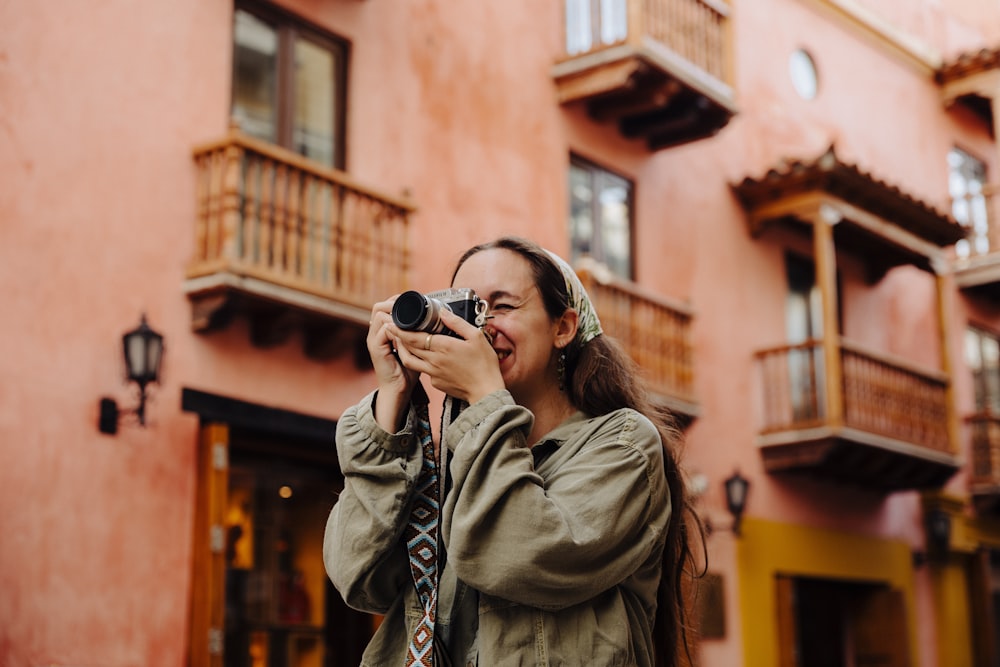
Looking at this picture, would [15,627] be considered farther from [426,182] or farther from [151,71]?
[426,182]

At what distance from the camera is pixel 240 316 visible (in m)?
9.24

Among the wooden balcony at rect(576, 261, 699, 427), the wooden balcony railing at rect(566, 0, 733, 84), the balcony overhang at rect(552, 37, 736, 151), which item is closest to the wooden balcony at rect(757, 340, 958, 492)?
the wooden balcony at rect(576, 261, 699, 427)

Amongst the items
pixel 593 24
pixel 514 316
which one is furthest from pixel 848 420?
pixel 514 316

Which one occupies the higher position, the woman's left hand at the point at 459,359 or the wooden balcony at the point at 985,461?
the wooden balcony at the point at 985,461

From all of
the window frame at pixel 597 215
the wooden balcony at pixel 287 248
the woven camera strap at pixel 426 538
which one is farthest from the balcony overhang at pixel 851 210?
the woven camera strap at pixel 426 538

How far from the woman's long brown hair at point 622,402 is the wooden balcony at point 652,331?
9.04 m

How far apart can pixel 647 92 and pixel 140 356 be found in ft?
20.2

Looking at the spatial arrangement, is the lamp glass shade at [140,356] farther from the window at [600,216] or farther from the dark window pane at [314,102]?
the window at [600,216]

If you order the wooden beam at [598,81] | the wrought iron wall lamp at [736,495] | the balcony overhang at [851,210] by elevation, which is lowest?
the wrought iron wall lamp at [736,495]

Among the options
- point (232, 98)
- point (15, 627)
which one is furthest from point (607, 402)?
point (232, 98)

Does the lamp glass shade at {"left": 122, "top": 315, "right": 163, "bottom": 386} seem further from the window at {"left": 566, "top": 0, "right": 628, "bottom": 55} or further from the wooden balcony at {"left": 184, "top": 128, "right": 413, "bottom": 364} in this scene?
the window at {"left": 566, "top": 0, "right": 628, "bottom": 55}

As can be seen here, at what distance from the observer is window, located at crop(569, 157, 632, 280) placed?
42.2 feet

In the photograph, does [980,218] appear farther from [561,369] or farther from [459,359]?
[459,359]

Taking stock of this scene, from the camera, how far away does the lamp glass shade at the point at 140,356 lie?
8.32m
